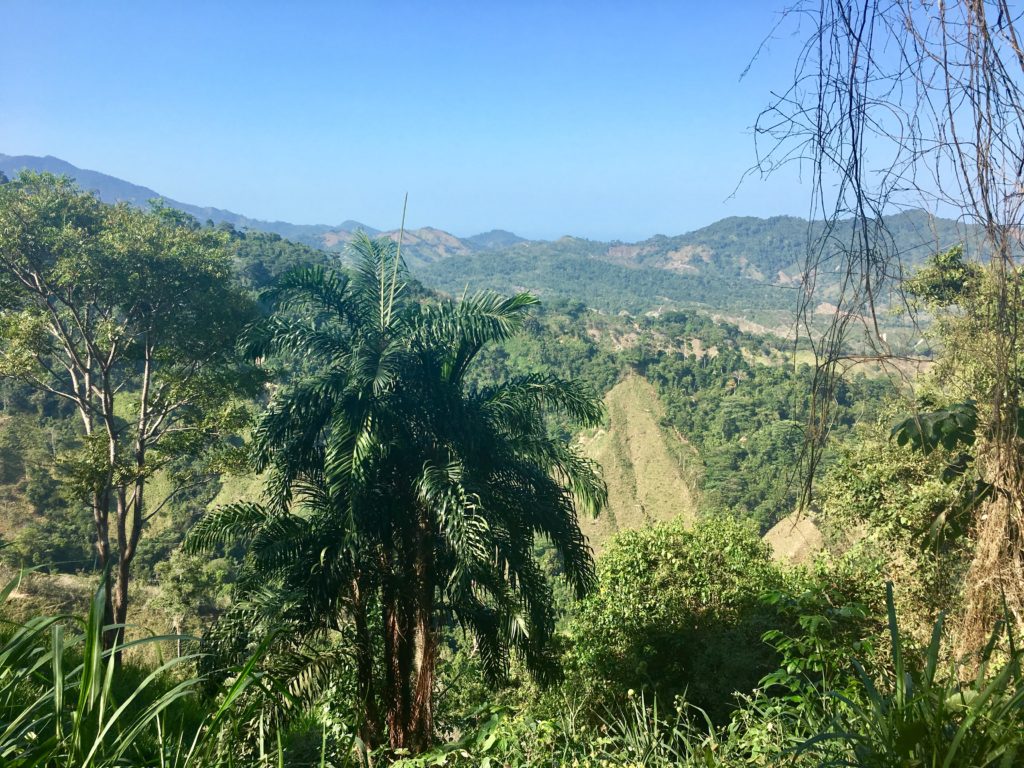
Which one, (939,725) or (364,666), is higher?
(939,725)

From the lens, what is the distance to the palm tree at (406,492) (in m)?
4.65

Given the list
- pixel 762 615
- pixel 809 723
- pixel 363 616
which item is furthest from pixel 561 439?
pixel 809 723

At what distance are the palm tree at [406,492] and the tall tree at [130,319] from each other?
401cm

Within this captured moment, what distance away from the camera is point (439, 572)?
203 inches

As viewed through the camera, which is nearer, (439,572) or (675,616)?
(439,572)

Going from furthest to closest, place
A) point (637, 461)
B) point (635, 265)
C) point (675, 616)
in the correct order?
point (635, 265) < point (637, 461) < point (675, 616)

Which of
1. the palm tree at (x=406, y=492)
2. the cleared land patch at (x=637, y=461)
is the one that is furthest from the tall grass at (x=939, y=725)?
the cleared land patch at (x=637, y=461)

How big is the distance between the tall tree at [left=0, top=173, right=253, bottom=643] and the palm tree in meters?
4.01

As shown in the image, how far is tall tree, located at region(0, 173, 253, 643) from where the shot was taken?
29.5 feet

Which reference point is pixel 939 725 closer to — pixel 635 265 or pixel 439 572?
pixel 439 572

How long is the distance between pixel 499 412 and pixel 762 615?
364 centimetres

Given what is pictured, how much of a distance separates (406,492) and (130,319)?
708 centimetres

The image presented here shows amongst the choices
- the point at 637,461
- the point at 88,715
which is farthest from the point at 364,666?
the point at 637,461

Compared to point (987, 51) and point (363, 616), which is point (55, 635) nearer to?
point (987, 51)
